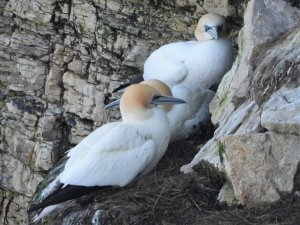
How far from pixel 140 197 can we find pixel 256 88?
1.06m

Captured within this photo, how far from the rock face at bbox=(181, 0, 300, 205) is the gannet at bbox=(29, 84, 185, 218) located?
32 centimetres

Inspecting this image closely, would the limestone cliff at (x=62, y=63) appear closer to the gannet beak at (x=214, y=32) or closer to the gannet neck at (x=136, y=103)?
the gannet beak at (x=214, y=32)

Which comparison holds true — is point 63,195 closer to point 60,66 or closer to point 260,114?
point 260,114

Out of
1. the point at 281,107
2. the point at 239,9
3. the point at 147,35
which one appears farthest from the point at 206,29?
the point at 281,107

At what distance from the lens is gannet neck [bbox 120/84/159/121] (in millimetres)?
6590

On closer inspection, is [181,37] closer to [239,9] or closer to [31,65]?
[239,9]

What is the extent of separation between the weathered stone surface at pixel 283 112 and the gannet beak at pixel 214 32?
200 centimetres

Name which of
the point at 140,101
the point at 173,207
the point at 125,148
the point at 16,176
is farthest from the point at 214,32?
the point at 16,176

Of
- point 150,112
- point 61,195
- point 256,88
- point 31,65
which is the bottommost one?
point 31,65

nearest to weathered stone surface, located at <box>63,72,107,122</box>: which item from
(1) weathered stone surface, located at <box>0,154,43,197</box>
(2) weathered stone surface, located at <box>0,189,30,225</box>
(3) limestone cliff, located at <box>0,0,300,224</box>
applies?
(3) limestone cliff, located at <box>0,0,300,224</box>

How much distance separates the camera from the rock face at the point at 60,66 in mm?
8844

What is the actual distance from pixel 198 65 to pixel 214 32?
12.2 inches

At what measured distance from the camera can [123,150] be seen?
6.40m

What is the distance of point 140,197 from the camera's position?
6.12m
